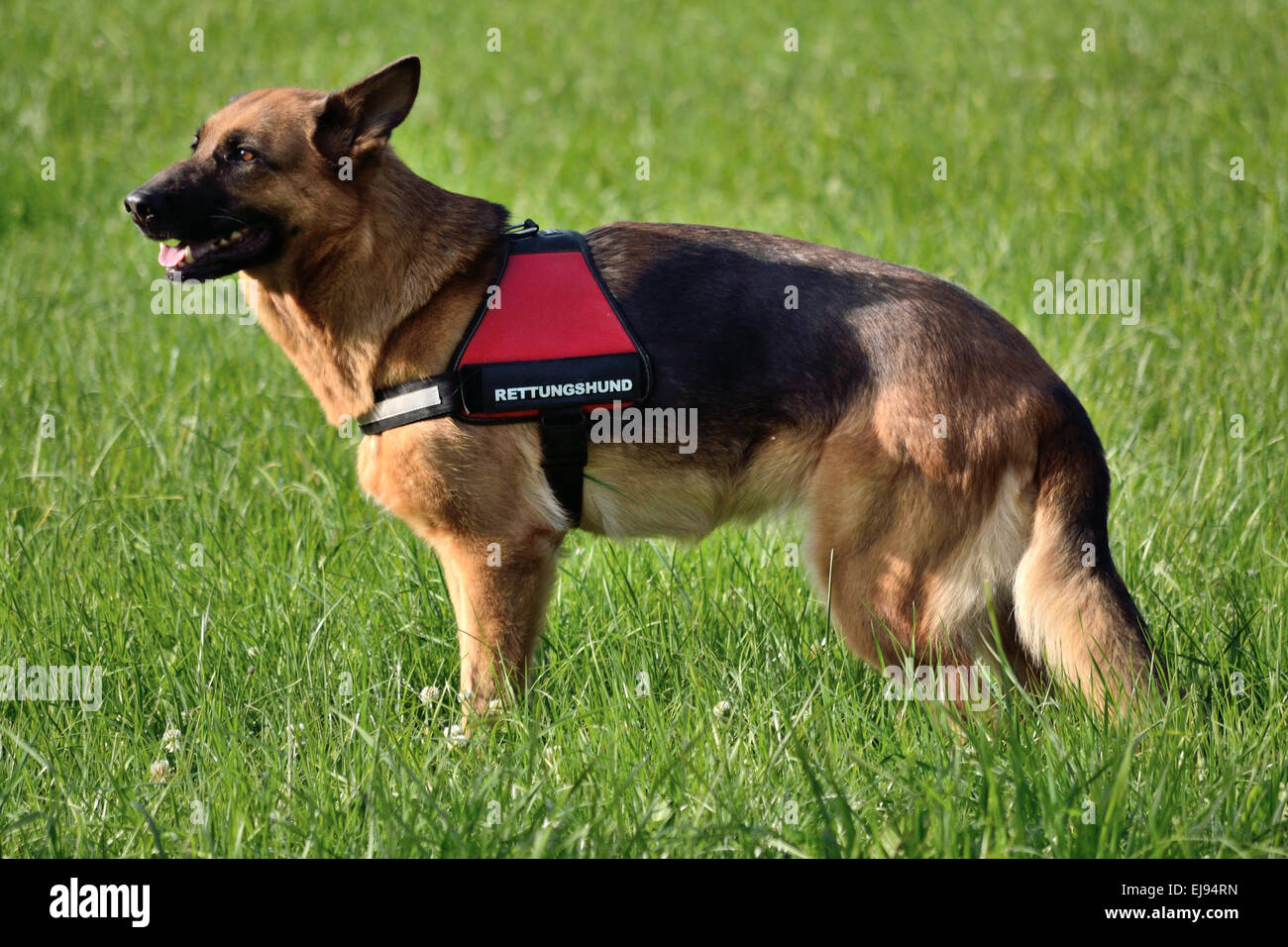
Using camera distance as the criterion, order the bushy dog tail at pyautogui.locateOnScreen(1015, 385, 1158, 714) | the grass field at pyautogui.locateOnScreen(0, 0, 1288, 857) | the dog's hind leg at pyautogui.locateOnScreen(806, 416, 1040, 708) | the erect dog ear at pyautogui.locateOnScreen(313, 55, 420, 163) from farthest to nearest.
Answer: the erect dog ear at pyautogui.locateOnScreen(313, 55, 420, 163) → the dog's hind leg at pyautogui.locateOnScreen(806, 416, 1040, 708) → the bushy dog tail at pyautogui.locateOnScreen(1015, 385, 1158, 714) → the grass field at pyautogui.locateOnScreen(0, 0, 1288, 857)

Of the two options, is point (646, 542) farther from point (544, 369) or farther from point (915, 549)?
point (915, 549)

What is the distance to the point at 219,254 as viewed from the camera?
3.29m

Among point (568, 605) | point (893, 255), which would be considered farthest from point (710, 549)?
point (893, 255)

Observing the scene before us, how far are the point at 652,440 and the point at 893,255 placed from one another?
3435 millimetres

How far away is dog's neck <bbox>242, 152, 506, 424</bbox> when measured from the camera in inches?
135

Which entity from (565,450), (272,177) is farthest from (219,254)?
(565,450)

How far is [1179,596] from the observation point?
12.9ft

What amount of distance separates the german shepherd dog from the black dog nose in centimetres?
1

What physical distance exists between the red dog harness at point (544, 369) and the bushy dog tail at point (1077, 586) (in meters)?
1.11

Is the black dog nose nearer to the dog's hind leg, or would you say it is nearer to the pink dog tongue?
the pink dog tongue

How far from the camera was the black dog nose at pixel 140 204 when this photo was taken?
123 inches

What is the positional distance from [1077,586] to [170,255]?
8.32 ft

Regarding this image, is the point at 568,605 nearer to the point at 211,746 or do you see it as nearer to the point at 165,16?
the point at 211,746

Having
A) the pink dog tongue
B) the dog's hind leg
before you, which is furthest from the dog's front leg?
the pink dog tongue
